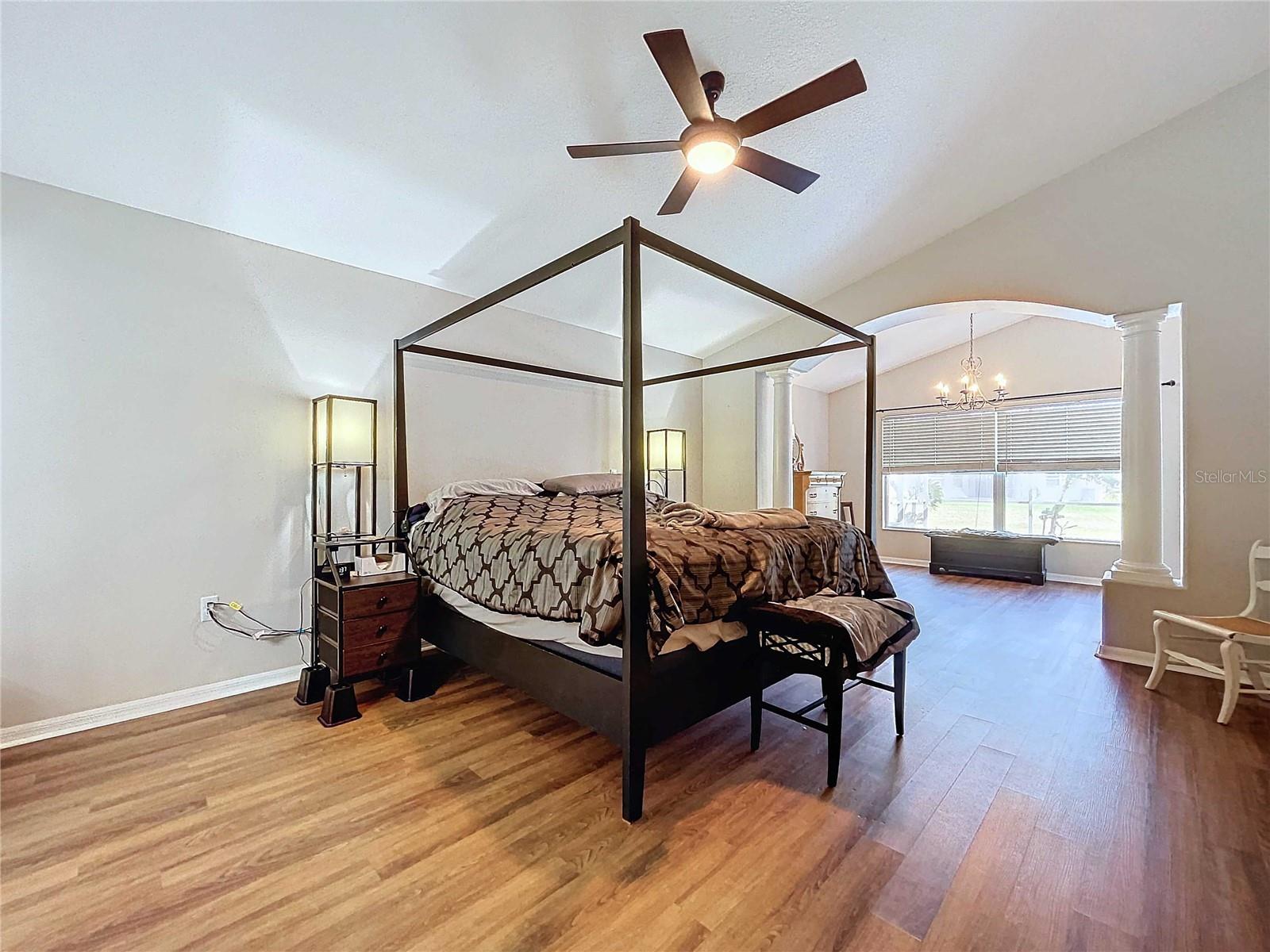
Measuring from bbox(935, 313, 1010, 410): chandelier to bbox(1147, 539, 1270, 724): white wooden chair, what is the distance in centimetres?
292

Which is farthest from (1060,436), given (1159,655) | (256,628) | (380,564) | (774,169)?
(256,628)

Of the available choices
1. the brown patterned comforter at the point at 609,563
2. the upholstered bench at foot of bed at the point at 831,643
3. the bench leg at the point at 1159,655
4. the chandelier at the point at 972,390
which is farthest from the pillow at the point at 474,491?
the chandelier at the point at 972,390

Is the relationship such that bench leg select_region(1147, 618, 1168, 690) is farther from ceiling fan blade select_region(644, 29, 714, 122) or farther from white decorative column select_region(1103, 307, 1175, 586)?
ceiling fan blade select_region(644, 29, 714, 122)

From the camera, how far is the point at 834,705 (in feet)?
6.62

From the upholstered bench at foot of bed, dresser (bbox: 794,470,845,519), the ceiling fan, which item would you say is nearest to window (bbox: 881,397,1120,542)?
dresser (bbox: 794,470,845,519)

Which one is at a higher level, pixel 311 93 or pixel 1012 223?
pixel 1012 223

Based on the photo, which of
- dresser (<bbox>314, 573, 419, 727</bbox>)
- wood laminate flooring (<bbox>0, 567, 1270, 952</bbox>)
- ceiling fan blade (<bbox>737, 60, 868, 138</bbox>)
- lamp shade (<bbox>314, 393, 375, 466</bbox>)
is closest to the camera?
wood laminate flooring (<bbox>0, 567, 1270, 952</bbox>)

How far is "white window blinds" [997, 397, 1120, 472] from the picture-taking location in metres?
5.90

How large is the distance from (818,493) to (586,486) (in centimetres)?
369

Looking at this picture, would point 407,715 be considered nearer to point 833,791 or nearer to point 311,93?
point 833,791

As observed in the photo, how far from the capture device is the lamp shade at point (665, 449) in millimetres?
5180

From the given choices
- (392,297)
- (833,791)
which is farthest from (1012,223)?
(392,297)

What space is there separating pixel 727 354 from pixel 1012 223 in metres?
2.53

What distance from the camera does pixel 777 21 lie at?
2320mm
